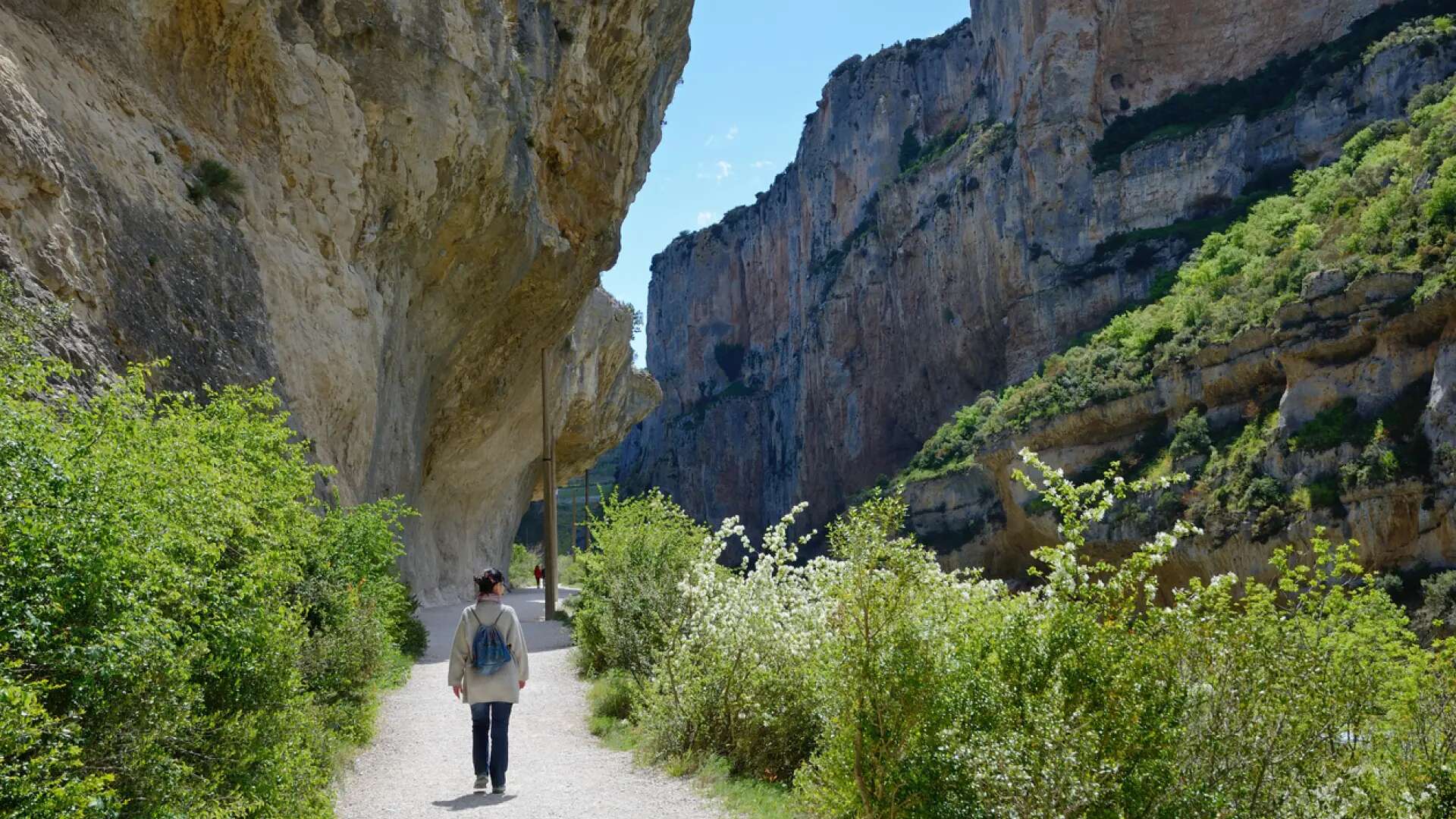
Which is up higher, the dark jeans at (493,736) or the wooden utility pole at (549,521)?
the wooden utility pole at (549,521)

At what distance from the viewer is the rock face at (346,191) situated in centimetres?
891

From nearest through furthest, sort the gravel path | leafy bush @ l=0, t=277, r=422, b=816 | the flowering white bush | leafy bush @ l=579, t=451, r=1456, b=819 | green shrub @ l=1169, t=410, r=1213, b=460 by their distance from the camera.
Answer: leafy bush @ l=0, t=277, r=422, b=816
leafy bush @ l=579, t=451, r=1456, b=819
the gravel path
the flowering white bush
green shrub @ l=1169, t=410, r=1213, b=460

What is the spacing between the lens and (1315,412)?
109 ft

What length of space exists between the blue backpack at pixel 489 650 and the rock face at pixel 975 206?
52.3m

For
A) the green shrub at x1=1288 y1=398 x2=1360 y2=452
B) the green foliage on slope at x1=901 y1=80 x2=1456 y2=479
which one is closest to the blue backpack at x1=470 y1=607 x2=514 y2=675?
the green shrub at x1=1288 y1=398 x2=1360 y2=452

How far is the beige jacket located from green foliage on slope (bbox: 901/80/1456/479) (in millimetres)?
31724

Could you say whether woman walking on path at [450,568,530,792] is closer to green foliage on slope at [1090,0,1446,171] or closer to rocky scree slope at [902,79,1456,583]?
rocky scree slope at [902,79,1456,583]

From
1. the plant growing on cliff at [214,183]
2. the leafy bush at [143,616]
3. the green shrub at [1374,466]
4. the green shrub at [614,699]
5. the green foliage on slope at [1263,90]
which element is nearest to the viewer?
the leafy bush at [143,616]

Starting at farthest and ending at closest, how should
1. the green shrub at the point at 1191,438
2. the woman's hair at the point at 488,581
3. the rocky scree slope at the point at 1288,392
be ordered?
1. the green shrub at the point at 1191,438
2. the rocky scree slope at the point at 1288,392
3. the woman's hair at the point at 488,581

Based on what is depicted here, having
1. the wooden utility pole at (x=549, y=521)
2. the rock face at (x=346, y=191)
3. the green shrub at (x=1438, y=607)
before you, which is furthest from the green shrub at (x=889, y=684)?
the green shrub at (x=1438, y=607)

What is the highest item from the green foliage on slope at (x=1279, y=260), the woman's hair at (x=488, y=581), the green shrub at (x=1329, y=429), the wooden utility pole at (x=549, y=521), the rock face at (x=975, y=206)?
the rock face at (x=975, y=206)

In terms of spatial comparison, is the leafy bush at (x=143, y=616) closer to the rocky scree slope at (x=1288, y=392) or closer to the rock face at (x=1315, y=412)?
the rocky scree slope at (x=1288, y=392)

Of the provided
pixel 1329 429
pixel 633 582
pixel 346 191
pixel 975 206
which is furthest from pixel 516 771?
pixel 975 206

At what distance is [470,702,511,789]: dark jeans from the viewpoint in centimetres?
743
